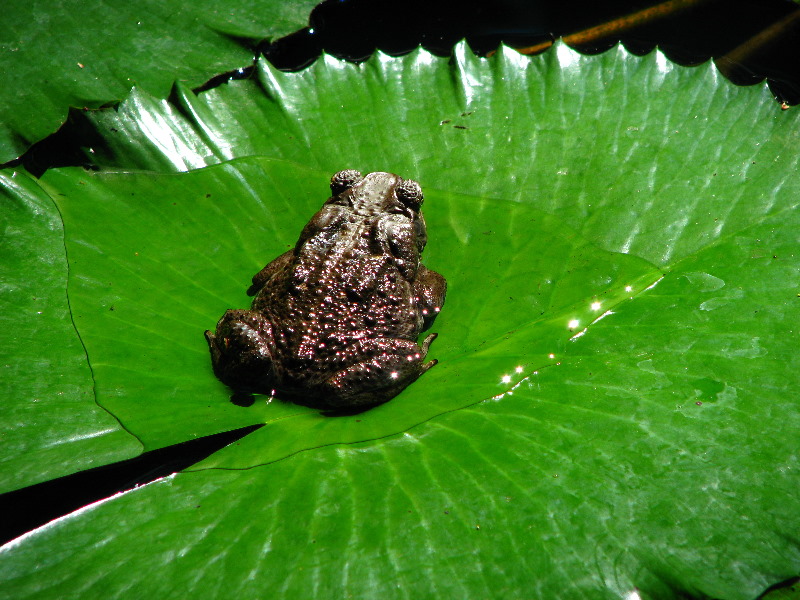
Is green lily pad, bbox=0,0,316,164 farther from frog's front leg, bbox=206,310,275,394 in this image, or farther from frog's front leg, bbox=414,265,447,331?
frog's front leg, bbox=414,265,447,331

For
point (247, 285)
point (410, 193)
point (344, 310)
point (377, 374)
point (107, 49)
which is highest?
point (107, 49)

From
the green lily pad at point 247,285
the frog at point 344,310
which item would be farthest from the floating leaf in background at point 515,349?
the frog at point 344,310

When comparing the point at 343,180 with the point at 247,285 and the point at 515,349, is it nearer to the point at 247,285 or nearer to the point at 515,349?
the point at 247,285

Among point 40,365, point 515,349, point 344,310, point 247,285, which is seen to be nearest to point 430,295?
point 344,310

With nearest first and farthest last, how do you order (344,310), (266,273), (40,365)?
(40,365) → (344,310) → (266,273)

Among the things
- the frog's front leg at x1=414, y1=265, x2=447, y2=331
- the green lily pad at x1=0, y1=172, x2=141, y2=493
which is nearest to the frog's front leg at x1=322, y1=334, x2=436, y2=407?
the frog's front leg at x1=414, y1=265, x2=447, y2=331

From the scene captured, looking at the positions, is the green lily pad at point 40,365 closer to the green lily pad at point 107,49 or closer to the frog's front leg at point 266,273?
the green lily pad at point 107,49

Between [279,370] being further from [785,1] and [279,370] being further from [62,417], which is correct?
[785,1]

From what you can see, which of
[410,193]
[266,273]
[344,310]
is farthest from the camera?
[410,193]
